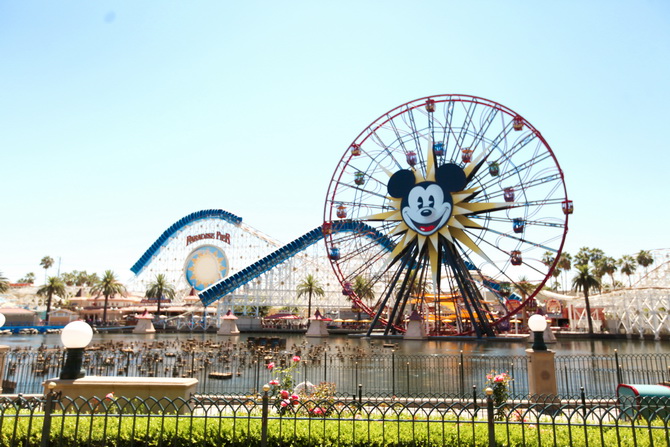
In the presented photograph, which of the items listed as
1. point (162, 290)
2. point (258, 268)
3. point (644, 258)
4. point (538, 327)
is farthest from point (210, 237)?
point (538, 327)

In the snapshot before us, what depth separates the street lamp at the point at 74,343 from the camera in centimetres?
937

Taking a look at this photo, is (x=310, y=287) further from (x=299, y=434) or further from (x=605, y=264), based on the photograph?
(x=299, y=434)

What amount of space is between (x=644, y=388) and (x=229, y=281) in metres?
57.5

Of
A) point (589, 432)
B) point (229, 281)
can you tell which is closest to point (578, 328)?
point (229, 281)

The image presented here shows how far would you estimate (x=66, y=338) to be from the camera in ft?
30.6

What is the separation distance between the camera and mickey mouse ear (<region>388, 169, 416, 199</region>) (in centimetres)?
4047

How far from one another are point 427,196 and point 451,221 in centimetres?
282

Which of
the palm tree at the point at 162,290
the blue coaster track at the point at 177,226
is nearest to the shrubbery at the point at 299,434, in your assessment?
the palm tree at the point at 162,290

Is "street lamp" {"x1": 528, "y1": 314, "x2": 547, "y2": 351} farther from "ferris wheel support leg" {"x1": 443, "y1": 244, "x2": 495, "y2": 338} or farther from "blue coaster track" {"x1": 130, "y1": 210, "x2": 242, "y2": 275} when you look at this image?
"blue coaster track" {"x1": 130, "y1": 210, "x2": 242, "y2": 275}

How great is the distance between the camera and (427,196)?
3941 centimetres

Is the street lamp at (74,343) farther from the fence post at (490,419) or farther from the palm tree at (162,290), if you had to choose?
the palm tree at (162,290)

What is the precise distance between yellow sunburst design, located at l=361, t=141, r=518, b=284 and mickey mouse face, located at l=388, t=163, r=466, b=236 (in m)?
0.35

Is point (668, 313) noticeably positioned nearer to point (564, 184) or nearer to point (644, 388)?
point (564, 184)

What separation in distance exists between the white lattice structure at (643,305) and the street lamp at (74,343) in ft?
184
